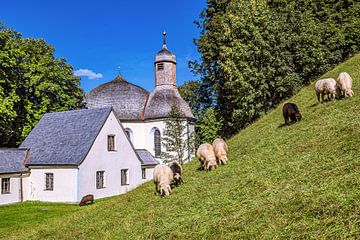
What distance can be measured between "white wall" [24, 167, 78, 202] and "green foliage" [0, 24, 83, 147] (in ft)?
25.0

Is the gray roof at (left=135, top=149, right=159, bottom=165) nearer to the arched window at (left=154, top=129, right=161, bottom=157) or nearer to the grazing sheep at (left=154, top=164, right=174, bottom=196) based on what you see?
the arched window at (left=154, top=129, right=161, bottom=157)

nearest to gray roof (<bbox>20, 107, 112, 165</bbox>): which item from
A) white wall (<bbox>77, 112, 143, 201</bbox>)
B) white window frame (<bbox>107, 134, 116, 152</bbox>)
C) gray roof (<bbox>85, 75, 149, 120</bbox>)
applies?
white wall (<bbox>77, 112, 143, 201</bbox>)

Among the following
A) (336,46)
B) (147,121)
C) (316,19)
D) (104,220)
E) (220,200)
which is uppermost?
(316,19)

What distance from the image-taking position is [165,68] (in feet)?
183

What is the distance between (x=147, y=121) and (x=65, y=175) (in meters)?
20.2

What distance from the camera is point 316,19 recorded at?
35625mm

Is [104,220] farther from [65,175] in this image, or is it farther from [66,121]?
[66,121]

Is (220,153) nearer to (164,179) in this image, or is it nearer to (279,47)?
(164,179)

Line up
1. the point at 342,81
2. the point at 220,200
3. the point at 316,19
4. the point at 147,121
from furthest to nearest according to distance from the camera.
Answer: the point at 147,121
the point at 316,19
the point at 342,81
the point at 220,200

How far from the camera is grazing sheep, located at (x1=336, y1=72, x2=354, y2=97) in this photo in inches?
628

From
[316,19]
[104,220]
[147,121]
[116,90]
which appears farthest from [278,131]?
[116,90]

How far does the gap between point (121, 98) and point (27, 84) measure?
14571mm

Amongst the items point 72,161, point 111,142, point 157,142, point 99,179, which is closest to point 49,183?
point 72,161

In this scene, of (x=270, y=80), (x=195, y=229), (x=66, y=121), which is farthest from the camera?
(x=66, y=121)
